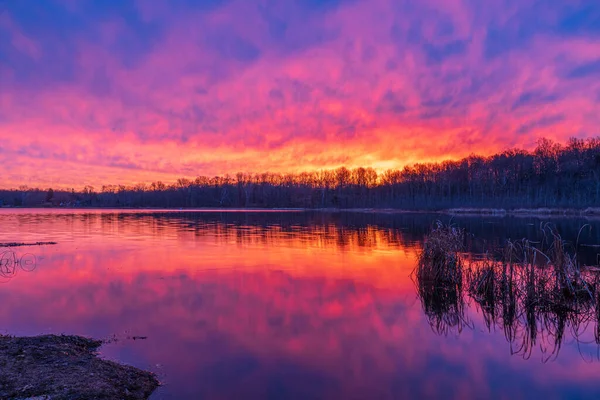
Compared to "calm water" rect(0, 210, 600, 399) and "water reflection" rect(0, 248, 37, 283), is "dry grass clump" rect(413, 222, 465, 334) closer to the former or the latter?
→ "calm water" rect(0, 210, 600, 399)

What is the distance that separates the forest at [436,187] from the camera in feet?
300

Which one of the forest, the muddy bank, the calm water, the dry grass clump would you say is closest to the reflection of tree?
the dry grass clump

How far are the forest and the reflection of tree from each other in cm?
6526

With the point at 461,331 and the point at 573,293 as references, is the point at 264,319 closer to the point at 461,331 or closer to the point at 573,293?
the point at 461,331

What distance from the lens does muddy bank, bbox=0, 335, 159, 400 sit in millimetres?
5746

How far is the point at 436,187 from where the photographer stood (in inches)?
5128

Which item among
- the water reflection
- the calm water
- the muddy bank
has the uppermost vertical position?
the muddy bank

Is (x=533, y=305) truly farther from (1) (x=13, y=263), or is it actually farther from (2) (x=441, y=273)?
(1) (x=13, y=263)

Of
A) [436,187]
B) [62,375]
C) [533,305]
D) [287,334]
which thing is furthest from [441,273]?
[436,187]

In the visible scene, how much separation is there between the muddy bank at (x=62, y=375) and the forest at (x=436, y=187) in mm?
75669

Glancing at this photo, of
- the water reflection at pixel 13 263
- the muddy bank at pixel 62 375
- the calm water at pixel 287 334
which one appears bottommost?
the calm water at pixel 287 334

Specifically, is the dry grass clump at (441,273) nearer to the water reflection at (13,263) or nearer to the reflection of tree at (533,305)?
the reflection of tree at (533,305)

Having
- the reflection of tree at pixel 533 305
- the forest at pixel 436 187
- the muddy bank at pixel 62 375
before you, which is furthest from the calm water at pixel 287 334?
the forest at pixel 436 187

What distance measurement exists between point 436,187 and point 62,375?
13358cm
